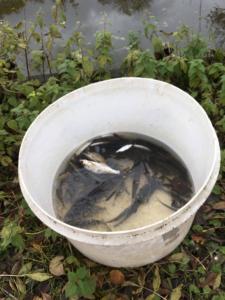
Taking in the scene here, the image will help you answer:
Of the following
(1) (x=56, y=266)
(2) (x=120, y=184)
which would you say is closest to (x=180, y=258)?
(2) (x=120, y=184)

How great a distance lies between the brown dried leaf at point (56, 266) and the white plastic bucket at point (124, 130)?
16cm

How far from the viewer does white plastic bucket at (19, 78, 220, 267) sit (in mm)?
1286

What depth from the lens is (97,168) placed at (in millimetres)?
1836

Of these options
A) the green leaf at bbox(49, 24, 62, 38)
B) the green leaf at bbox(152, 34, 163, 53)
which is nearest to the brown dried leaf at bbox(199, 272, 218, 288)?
the green leaf at bbox(152, 34, 163, 53)

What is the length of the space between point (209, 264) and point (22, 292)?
74cm

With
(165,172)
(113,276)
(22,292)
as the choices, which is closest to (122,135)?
(165,172)

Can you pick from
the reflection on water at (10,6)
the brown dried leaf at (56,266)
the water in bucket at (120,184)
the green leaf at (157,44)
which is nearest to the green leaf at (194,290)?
the water in bucket at (120,184)

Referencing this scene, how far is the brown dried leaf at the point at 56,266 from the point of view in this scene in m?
1.69

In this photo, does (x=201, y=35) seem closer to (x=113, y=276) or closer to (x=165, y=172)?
(x=165, y=172)

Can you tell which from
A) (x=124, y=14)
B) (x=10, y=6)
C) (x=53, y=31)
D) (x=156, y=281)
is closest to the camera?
(x=156, y=281)

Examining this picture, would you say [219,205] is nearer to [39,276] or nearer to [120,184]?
[120,184]

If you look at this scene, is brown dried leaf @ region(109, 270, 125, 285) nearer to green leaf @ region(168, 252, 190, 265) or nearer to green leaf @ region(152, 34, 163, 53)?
green leaf @ region(168, 252, 190, 265)

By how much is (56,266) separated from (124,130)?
654 millimetres

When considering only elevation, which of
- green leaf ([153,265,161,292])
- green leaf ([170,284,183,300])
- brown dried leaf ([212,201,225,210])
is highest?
brown dried leaf ([212,201,225,210])
